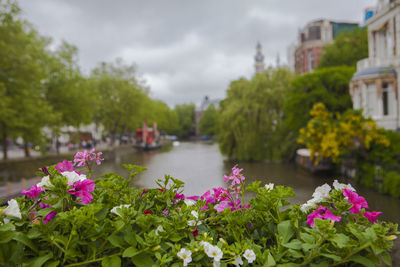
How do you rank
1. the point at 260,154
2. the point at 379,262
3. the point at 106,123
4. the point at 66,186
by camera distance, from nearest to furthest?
the point at 379,262 < the point at 66,186 < the point at 260,154 < the point at 106,123

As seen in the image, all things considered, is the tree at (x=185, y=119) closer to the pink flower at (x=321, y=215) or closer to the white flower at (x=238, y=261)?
the pink flower at (x=321, y=215)

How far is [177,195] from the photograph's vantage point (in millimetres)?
2283

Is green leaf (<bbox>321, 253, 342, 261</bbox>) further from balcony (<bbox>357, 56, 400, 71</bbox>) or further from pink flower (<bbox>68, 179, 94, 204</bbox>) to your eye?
balcony (<bbox>357, 56, 400, 71</bbox>)

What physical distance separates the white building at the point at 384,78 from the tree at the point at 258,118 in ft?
A: 22.4

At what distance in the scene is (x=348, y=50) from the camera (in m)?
32.2

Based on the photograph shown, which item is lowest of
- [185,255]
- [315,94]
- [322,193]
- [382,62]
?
[185,255]

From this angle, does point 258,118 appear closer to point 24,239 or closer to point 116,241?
point 116,241

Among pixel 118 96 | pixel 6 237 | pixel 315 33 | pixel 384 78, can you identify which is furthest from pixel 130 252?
pixel 315 33

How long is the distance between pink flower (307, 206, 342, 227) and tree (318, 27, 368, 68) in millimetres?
33565

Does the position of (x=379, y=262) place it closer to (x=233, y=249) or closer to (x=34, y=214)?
(x=233, y=249)

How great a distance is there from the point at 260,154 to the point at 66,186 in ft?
76.2

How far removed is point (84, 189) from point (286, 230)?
4.03ft

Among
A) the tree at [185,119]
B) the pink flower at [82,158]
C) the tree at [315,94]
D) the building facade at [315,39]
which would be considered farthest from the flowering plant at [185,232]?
the tree at [185,119]

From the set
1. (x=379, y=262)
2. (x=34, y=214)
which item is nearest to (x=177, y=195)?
(x=34, y=214)
